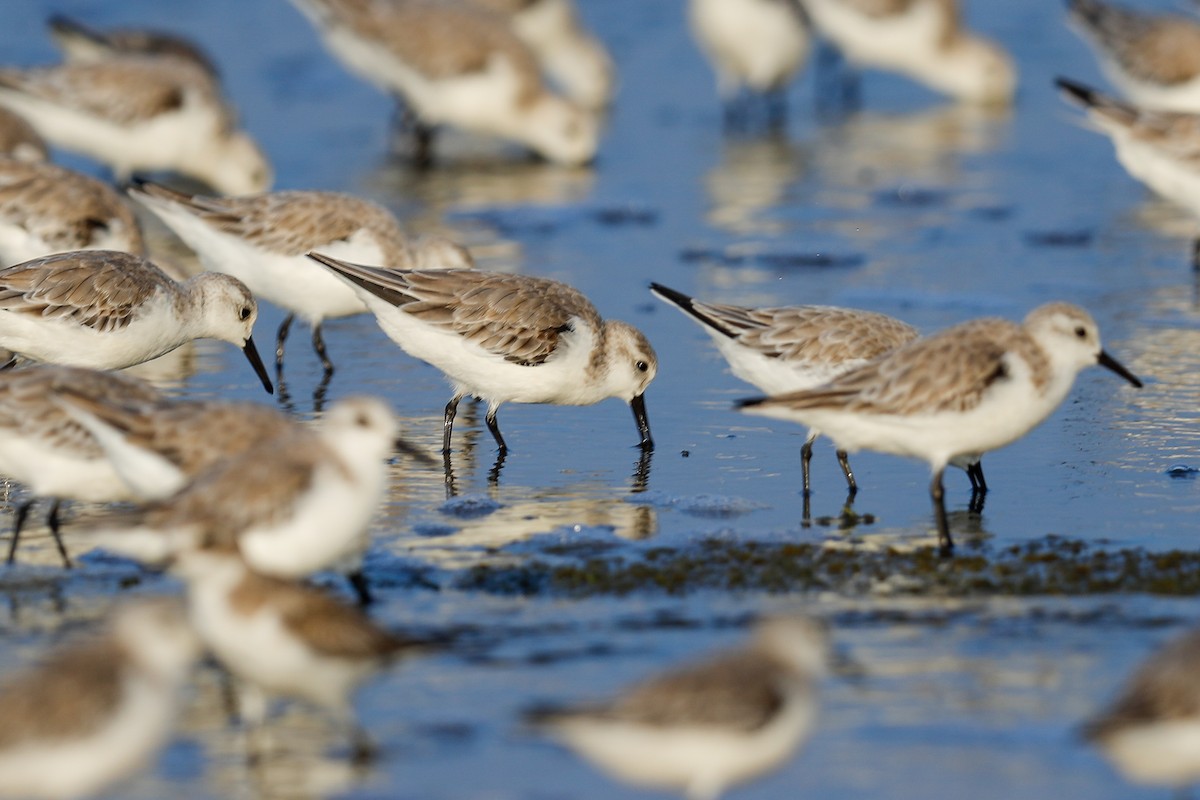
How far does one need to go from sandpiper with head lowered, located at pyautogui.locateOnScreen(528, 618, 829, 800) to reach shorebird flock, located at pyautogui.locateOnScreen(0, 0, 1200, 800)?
0.01 metres

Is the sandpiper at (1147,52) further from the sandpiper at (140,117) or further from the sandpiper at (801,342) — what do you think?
the sandpiper at (801,342)

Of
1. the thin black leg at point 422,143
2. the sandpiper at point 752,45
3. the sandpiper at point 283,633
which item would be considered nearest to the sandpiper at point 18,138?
the thin black leg at point 422,143

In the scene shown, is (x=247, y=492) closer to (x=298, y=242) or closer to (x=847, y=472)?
(x=847, y=472)

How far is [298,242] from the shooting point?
12.8 metres

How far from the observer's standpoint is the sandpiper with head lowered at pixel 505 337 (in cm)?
1071

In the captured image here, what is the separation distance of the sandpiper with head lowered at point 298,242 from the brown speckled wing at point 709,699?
7115mm

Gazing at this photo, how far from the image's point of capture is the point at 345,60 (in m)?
22.0

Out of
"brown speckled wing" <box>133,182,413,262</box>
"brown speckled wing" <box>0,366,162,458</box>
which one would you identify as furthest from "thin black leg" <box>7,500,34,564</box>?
"brown speckled wing" <box>133,182,413,262</box>

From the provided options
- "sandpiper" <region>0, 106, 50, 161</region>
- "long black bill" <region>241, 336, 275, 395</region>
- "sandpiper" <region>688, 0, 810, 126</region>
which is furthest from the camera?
"sandpiper" <region>688, 0, 810, 126</region>

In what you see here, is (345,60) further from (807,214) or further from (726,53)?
(807,214)

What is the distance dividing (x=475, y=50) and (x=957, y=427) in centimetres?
1375

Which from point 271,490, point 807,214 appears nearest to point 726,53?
point 807,214

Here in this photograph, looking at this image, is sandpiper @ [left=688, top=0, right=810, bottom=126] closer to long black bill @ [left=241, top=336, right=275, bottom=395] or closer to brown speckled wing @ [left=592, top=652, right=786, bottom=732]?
long black bill @ [left=241, top=336, right=275, bottom=395]

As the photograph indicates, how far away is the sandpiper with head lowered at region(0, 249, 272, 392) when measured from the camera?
10.7 metres
